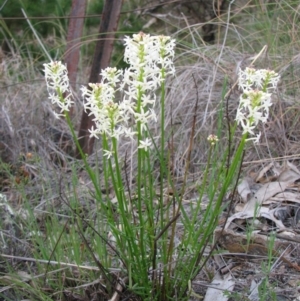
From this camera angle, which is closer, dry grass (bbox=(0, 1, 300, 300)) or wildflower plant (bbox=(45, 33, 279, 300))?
wildflower plant (bbox=(45, 33, 279, 300))

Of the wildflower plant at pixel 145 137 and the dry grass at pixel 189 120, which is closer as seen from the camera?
the wildflower plant at pixel 145 137

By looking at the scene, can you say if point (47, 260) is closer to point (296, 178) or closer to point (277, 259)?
point (277, 259)

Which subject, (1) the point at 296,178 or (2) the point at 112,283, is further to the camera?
(1) the point at 296,178

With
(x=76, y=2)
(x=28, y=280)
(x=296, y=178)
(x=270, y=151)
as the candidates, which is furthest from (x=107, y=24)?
(x=28, y=280)

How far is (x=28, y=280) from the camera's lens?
249cm

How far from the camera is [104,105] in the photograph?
180 cm

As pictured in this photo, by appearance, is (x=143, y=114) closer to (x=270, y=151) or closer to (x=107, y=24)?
(x=270, y=151)

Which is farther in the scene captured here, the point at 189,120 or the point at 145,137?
the point at 189,120

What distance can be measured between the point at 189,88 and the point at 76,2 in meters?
1.13

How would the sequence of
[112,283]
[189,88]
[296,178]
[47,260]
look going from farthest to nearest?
[189,88]
[296,178]
[47,260]
[112,283]

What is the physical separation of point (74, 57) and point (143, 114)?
2797 millimetres

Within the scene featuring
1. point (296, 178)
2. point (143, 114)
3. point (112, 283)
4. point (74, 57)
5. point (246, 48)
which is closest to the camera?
point (143, 114)

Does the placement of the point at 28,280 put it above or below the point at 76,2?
below

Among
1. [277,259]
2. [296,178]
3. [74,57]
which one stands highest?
[74,57]
